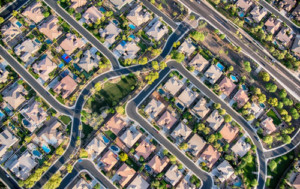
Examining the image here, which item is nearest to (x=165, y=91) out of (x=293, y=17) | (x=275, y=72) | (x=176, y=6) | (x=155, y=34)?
(x=155, y=34)

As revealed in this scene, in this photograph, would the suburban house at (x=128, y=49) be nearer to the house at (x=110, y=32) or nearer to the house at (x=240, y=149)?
the house at (x=110, y=32)

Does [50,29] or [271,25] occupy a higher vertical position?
[271,25]

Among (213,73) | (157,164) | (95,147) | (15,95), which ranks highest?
(213,73)

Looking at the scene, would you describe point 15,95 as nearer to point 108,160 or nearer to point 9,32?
point 9,32

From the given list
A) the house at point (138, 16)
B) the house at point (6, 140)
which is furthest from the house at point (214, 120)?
the house at point (6, 140)

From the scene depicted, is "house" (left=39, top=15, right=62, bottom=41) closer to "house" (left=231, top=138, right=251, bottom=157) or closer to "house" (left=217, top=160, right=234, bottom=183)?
"house" (left=217, top=160, right=234, bottom=183)

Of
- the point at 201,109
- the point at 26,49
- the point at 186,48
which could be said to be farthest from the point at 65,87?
the point at 201,109

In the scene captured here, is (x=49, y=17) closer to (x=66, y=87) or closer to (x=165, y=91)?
(x=66, y=87)
